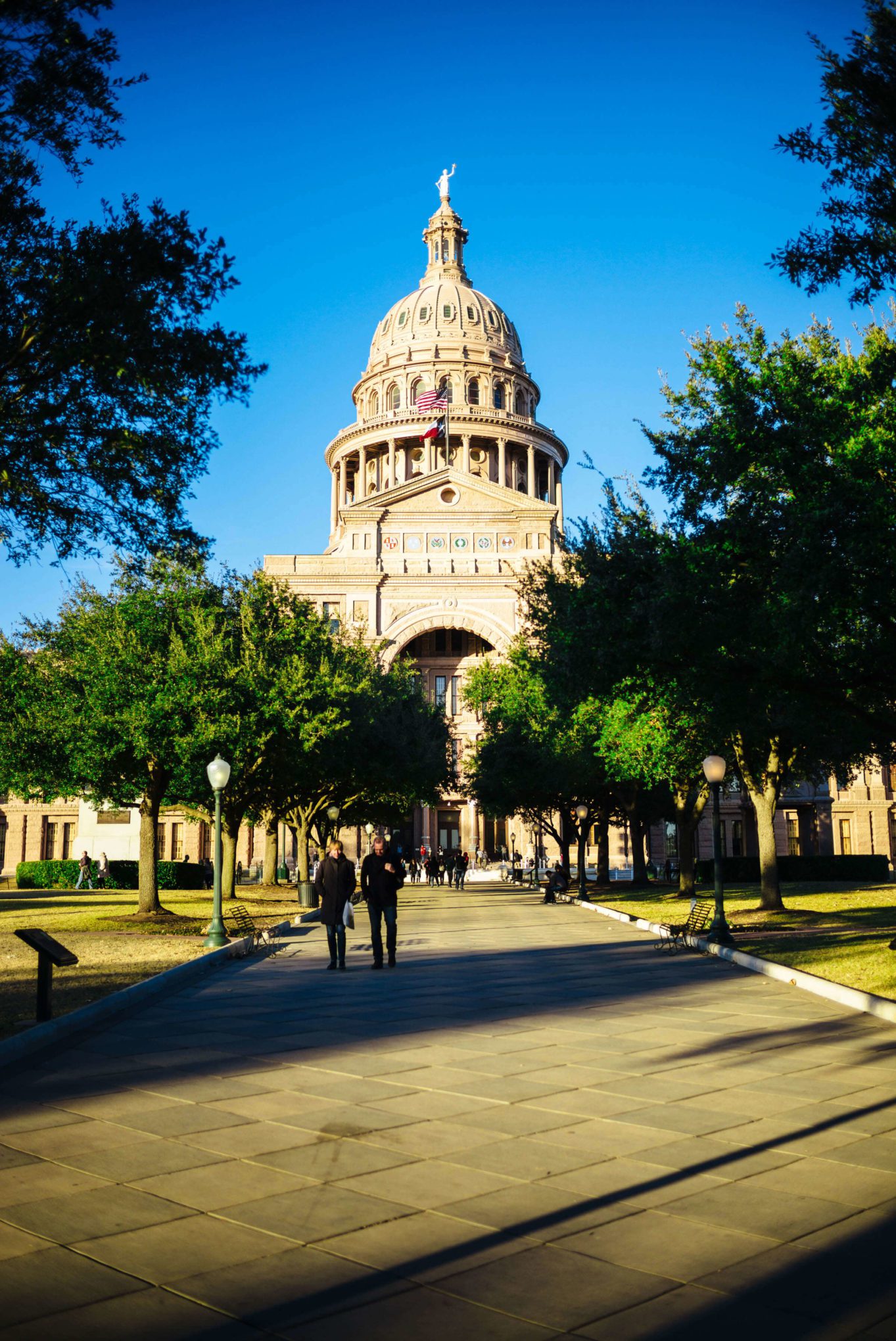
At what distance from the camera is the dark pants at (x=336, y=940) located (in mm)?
16750

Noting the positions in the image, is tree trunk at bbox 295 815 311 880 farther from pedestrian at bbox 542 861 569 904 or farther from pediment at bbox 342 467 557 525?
pediment at bbox 342 467 557 525

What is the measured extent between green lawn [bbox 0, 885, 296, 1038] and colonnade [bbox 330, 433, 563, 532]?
6430 cm

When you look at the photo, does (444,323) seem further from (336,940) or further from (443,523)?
(336,940)

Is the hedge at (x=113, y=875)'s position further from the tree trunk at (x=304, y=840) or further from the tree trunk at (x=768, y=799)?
the tree trunk at (x=768, y=799)

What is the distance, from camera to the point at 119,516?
1345 centimetres

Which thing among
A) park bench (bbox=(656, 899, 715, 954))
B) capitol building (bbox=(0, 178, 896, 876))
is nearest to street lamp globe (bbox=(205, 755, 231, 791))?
park bench (bbox=(656, 899, 715, 954))

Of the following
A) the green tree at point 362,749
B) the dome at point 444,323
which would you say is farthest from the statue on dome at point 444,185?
the green tree at point 362,749

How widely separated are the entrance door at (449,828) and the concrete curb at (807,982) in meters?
63.6

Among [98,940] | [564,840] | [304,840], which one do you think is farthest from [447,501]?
[98,940]

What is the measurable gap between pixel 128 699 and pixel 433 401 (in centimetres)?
6870

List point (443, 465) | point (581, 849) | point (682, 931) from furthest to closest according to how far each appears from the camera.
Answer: point (443, 465) < point (581, 849) < point (682, 931)

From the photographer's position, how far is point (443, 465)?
326 feet

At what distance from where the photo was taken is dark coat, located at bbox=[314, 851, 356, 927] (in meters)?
16.7

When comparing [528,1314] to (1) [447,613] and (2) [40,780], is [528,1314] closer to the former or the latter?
(2) [40,780]
